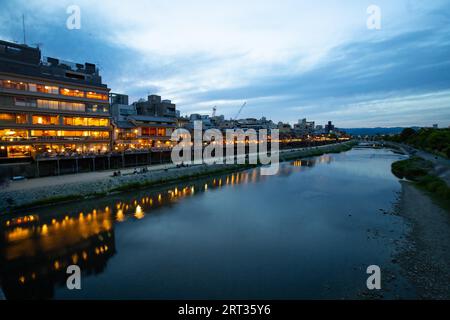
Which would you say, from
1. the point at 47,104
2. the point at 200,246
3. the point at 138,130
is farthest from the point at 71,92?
the point at 200,246

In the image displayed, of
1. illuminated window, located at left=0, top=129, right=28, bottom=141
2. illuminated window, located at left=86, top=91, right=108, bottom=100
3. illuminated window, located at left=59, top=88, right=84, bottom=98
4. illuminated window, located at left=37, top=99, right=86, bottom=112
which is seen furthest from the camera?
illuminated window, located at left=86, top=91, right=108, bottom=100

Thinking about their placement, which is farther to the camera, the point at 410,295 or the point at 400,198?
the point at 400,198

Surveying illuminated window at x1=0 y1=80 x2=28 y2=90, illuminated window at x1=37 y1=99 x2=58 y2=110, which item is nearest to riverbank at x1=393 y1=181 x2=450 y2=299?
illuminated window at x1=37 y1=99 x2=58 y2=110

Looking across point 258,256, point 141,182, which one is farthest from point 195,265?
point 141,182

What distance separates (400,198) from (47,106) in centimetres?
4453

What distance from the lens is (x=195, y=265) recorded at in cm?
1198

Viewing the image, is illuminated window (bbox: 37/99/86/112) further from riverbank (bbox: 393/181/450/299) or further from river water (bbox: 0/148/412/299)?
riverbank (bbox: 393/181/450/299)

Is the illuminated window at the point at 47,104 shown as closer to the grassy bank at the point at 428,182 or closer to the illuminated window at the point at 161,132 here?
the illuminated window at the point at 161,132

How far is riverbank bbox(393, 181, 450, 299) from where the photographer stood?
9.49 metres

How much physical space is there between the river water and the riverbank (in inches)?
34.0

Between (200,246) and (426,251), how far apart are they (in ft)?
40.1

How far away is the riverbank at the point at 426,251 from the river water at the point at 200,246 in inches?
34.0

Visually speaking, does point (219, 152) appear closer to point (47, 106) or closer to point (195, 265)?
point (47, 106)

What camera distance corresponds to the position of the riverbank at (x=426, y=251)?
9492 millimetres
